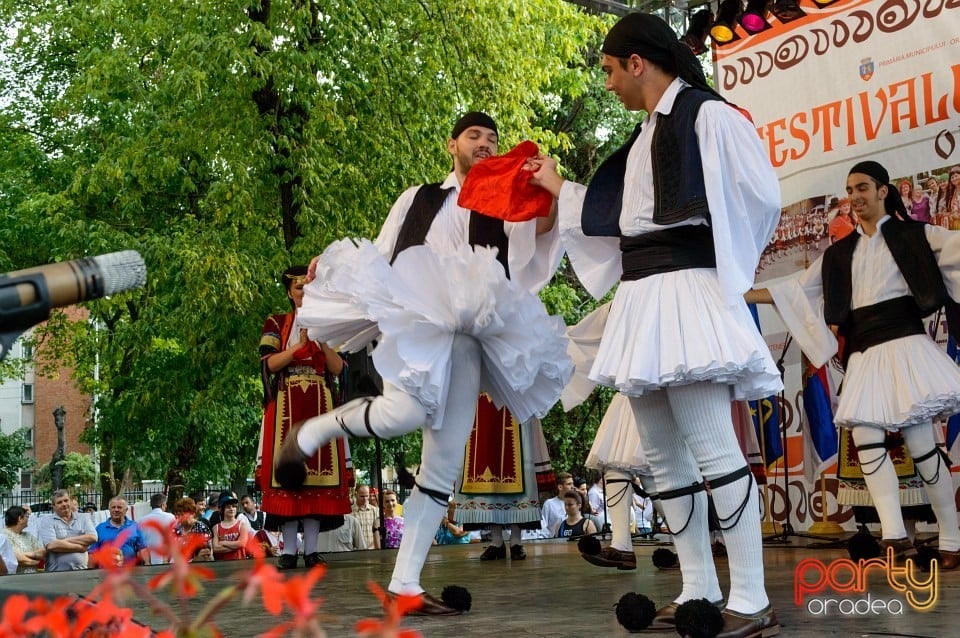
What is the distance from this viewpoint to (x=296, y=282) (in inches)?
239

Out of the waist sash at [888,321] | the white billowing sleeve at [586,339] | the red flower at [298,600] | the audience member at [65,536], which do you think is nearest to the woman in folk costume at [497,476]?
the white billowing sleeve at [586,339]

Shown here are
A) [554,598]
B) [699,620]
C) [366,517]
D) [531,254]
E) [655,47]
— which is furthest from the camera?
[366,517]

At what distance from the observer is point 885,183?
5492mm

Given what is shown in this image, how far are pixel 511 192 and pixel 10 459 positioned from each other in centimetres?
3538

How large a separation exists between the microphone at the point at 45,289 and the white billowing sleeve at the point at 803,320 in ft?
13.2

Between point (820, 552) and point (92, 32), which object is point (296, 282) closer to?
point (820, 552)

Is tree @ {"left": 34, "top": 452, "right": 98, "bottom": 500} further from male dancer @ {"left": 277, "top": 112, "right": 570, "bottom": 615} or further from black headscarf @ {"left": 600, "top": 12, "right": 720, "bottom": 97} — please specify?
black headscarf @ {"left": 600, "top": 12, "right": 720, "bottom": 97}

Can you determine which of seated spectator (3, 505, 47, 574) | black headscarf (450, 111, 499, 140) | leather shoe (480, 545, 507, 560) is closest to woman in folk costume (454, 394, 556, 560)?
leather shoe (480, 545, 507, 560)

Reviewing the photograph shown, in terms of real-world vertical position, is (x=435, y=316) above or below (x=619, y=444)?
above

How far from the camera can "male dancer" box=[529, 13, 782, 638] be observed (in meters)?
3.09

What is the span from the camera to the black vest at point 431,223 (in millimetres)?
4438

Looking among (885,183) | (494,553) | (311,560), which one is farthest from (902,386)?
(311,560)

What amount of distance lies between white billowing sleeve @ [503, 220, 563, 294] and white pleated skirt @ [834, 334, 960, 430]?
201cm

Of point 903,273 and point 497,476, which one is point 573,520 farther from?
point 903,273
